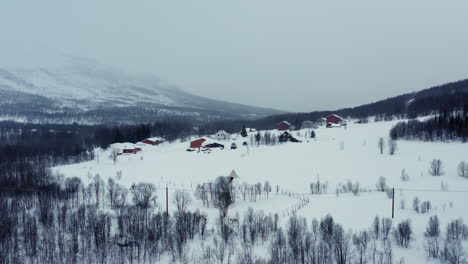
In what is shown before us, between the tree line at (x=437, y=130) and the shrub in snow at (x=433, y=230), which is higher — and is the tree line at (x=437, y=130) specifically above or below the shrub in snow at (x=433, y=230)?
above

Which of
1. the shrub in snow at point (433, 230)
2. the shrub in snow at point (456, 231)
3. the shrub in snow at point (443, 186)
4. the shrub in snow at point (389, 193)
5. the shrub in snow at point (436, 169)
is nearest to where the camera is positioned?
the shrub in snow at point (456, 231)

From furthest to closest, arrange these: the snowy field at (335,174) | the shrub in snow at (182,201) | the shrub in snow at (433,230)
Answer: the shrub in snow at (182,201) → the snowy field at (335,174) → the shrub in snow at (433,230)

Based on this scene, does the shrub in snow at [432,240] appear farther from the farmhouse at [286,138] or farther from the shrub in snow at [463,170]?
the farmhouse at [286,138]

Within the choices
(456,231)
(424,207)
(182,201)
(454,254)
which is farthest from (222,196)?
(454,254)

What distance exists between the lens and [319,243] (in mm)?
17641

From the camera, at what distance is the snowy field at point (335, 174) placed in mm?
22297

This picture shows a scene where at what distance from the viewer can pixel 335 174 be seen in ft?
111

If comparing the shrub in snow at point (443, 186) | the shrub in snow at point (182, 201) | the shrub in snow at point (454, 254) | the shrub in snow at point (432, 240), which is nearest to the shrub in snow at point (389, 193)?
the shrub in snow at point (443, 186)

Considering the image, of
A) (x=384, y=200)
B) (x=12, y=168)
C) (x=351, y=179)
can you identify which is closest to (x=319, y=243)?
(x=384, y=200)

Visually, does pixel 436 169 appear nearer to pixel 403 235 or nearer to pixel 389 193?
pixel 389 193

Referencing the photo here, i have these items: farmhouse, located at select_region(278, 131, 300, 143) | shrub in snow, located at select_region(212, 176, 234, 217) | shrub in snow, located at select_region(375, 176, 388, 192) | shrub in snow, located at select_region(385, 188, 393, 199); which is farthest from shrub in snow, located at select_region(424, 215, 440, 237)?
farmhouse, located at select_region(278, 131, 300, 143)

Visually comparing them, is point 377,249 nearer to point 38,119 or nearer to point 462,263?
point 462,263

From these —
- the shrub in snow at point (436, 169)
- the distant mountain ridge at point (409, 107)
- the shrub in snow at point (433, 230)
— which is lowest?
the shrub in snow at point (433, 230)

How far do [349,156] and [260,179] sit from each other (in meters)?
12.6
